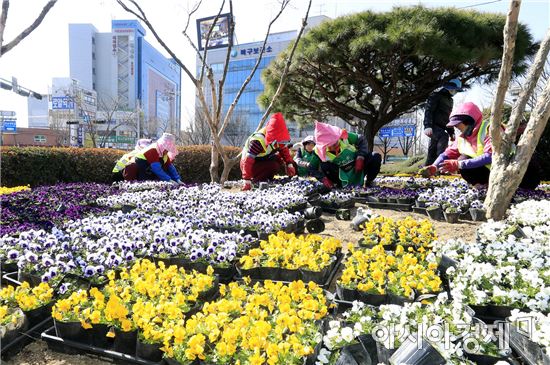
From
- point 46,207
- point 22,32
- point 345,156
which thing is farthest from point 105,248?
point 345,156

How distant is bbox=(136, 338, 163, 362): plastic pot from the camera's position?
205 centimetres

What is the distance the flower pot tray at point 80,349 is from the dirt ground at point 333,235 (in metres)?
0.04

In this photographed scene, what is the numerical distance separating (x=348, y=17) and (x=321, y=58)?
1.52 meters

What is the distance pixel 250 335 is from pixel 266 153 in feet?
20.2

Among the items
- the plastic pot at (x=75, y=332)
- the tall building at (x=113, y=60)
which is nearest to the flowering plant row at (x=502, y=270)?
the plastic pot at (x=75, y=332)

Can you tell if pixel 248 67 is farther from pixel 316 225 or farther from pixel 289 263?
pixel 289 263

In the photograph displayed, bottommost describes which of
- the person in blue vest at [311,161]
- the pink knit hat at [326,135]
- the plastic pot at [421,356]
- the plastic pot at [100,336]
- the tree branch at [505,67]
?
the plastic pot at [100,336]

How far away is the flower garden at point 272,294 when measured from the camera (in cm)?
187

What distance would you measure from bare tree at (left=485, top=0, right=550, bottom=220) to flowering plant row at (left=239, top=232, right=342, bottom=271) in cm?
259

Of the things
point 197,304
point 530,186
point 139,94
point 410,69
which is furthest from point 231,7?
point 139,94

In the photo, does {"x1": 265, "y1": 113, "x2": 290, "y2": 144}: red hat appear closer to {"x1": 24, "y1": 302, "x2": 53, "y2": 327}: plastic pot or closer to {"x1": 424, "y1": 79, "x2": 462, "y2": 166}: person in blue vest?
{"x1": 424, "y1": 79, "x2": 462, "y2": 166}: person in blue vest

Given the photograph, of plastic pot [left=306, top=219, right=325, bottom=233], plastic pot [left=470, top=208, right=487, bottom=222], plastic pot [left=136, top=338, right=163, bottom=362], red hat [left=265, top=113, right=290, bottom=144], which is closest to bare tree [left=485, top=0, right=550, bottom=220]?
plastic pot [left=470, top=208, right=487, bottom=222]

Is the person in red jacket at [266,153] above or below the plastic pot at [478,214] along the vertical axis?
above

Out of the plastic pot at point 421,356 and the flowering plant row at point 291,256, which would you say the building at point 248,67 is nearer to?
the flowering plant row at point 291,256
